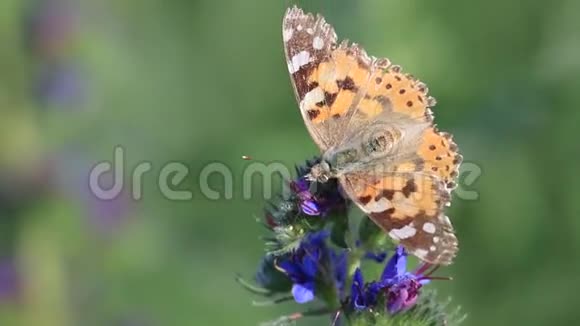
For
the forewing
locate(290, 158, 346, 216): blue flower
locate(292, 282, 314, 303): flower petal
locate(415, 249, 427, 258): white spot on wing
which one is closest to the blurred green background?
the forewing

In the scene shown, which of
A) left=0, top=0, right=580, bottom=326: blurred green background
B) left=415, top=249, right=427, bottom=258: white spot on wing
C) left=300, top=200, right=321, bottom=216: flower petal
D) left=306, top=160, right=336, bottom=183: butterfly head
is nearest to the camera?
left=415, top=249, right=427, bottom=258: white spot on wing

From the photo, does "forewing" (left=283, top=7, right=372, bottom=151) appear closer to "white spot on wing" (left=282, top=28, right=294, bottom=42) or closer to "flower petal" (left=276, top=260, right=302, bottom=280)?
"white spot on wing" (left=282, top=28, right=294, bottom=42)

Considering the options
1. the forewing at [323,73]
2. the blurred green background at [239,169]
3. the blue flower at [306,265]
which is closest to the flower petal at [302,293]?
the blue flower at [306,265]

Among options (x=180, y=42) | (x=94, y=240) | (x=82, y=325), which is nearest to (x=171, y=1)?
(x=180, y=42)

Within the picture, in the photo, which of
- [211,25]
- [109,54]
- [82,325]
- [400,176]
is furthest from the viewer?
[211,25]

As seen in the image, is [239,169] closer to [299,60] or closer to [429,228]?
[299,60]

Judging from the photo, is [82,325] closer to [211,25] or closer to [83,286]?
[83,286]
